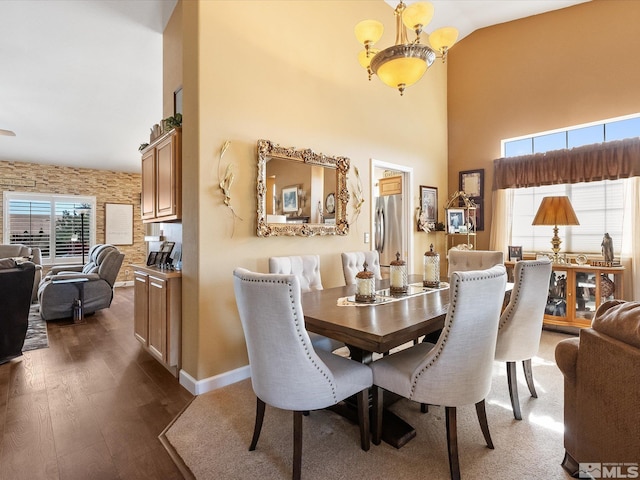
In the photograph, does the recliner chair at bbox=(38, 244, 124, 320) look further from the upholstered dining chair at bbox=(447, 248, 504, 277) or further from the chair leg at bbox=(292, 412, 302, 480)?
the upholstered dining chair at bbox=(447, 248, 504, 277)

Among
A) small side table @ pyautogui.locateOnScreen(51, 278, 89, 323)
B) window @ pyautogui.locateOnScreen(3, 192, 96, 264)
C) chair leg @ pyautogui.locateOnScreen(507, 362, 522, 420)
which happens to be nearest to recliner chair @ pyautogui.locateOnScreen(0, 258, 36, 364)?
small side table @ pyautogui.locateOnScreen(51, 278, 89, 323)

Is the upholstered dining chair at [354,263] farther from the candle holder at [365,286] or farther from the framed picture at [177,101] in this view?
the framed picture at [177,101]

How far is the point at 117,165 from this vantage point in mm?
8023

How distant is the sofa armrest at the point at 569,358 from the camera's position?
1.59 metres

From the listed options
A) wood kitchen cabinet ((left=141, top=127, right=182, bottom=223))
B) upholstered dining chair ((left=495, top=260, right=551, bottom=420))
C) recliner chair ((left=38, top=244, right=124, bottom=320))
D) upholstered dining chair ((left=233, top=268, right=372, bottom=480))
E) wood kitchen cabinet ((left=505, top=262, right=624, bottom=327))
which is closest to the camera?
upholstered dining chair ((left=233, top=268, right=372, bottom=480))

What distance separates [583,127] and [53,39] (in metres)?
6.42

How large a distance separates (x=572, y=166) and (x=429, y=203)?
1.84m

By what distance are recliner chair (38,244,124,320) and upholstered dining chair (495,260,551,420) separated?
18.5 ft

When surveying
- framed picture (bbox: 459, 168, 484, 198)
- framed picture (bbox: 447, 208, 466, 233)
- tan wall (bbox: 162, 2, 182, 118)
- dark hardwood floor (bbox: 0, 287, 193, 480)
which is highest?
tan wall (bbox: 162, 2, 182, 118)

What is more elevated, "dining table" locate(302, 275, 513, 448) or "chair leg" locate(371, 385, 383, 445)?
"dining table" locate(302, 275, 513, 448)

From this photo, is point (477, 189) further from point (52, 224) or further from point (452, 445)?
point (52, 224)

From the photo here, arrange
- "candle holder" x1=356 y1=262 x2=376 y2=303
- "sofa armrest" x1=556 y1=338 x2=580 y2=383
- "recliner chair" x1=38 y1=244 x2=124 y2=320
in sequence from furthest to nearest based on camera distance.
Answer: "recliner chair" x1=38 y1=244 x2=124 y2=320 < "candle holder" x1=356 y1=262 x2=376 y2=303 < "sofa armrest" x1=556 y1=338 x2=580 y2=383

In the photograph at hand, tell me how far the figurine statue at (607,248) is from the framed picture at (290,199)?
12.0ft

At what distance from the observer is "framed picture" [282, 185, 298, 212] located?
10.1 feet
